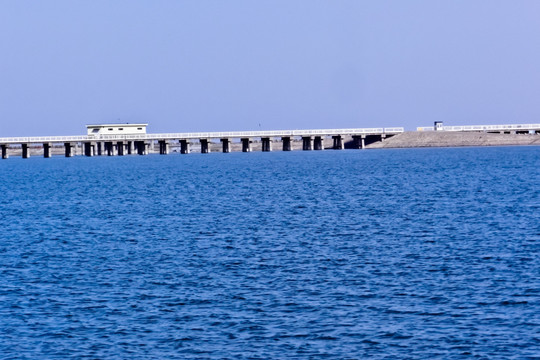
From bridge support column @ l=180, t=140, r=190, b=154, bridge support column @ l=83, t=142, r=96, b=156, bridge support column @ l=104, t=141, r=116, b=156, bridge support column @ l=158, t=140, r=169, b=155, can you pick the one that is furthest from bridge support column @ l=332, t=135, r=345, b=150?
bridge support column @ l=83, t=142, r=96, b=156

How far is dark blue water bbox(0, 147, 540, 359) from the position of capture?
22.6 meters

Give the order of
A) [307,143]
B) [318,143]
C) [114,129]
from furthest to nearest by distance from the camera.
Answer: [307,143]
[318,143]
[114,129]

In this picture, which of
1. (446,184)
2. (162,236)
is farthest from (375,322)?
(446,184)

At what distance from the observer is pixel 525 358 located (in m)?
21.0

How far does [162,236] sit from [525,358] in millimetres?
23776

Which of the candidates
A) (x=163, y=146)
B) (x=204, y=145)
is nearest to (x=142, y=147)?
(x=163, y=146)

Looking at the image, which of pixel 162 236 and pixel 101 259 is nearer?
pixel 101 259

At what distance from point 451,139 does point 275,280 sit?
151 meters

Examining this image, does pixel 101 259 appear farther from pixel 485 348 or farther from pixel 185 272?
pixel 485 348

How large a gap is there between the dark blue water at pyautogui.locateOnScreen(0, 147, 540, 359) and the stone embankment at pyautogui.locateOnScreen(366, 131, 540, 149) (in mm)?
115719

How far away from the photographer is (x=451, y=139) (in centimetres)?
17712

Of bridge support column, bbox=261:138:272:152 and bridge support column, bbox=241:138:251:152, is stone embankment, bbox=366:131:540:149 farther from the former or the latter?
bridge support column, bbox=241:138:251:152

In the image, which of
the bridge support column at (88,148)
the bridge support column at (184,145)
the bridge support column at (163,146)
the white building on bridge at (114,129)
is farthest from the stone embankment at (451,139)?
the bridge support column at (88,148)

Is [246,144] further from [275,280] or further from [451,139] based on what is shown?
[275,280]
